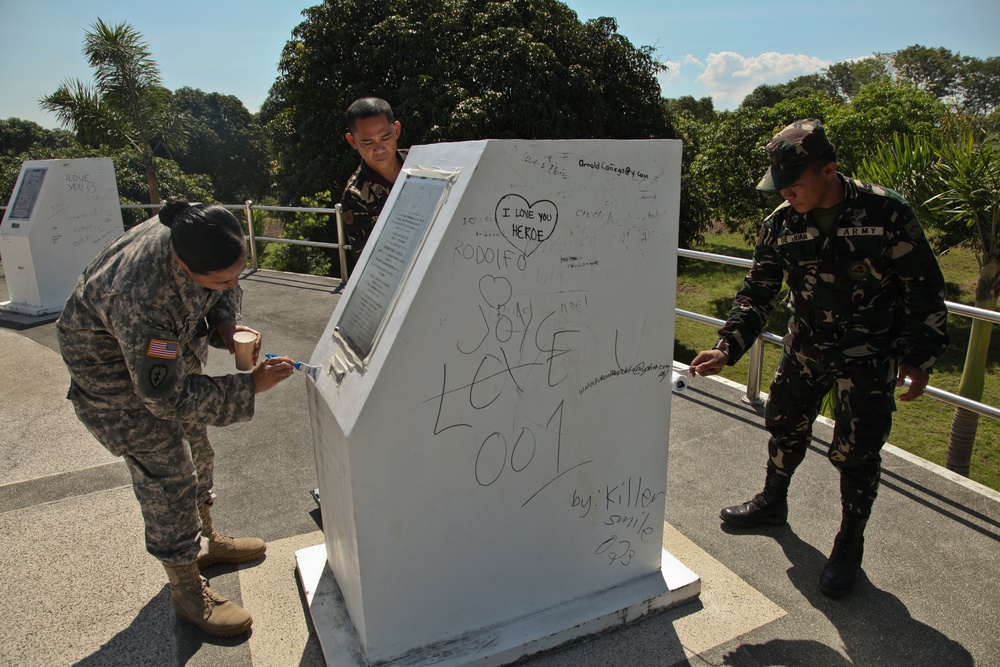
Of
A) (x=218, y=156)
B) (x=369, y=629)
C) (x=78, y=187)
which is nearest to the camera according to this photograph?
(x=369, y=629)

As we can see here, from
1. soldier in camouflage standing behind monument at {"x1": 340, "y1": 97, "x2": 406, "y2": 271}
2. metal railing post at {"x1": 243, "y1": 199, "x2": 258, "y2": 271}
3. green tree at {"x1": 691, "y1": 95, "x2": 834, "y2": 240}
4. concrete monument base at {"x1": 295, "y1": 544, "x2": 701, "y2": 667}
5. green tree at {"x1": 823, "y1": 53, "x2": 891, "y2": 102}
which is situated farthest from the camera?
green tree at {"x1": 823, "y1": 53, "x2": 891, "y2": 102}

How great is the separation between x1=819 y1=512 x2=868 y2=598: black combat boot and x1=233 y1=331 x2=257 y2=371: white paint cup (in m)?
2.43

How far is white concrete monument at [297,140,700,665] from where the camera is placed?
2004mm

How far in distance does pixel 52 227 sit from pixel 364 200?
592cm

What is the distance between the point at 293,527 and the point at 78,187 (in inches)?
257

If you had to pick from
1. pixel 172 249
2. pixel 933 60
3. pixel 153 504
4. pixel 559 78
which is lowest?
pixel 153 504

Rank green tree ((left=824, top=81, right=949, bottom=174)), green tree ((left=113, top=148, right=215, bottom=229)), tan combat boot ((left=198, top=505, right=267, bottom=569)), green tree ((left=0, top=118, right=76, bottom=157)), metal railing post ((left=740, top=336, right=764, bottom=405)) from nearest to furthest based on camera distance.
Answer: tan combat boot ((left=198, top=505, right=267, bottom=569)) < metal railing post ((left=740, top=336, right=764, bottom=405)) < green tree ((left=824, top=81, right=949, bottom=174)) < green tree ((left=113, top=148, right=215, bottom=229)) < green tree ((left=0, top=118, right=76, bottom=157))

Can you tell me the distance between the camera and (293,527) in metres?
3.25

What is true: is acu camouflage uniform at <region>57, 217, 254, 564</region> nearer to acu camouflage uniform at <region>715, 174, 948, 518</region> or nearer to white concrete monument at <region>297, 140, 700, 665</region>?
white concrete monument at <region>297, 140, 700, 665</region>

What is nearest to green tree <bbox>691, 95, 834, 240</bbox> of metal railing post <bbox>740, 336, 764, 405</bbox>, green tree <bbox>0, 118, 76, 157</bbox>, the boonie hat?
metal railing post <bbox>740, 336, 764, 405</bbox>

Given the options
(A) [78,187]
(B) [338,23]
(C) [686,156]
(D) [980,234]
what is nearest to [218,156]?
(B) [338,23]

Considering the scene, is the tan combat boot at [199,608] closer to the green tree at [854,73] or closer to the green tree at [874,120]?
the green tree at [874,120]

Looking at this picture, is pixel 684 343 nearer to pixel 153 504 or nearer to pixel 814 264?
pixel 814 264

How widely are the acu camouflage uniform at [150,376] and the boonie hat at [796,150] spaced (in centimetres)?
214
